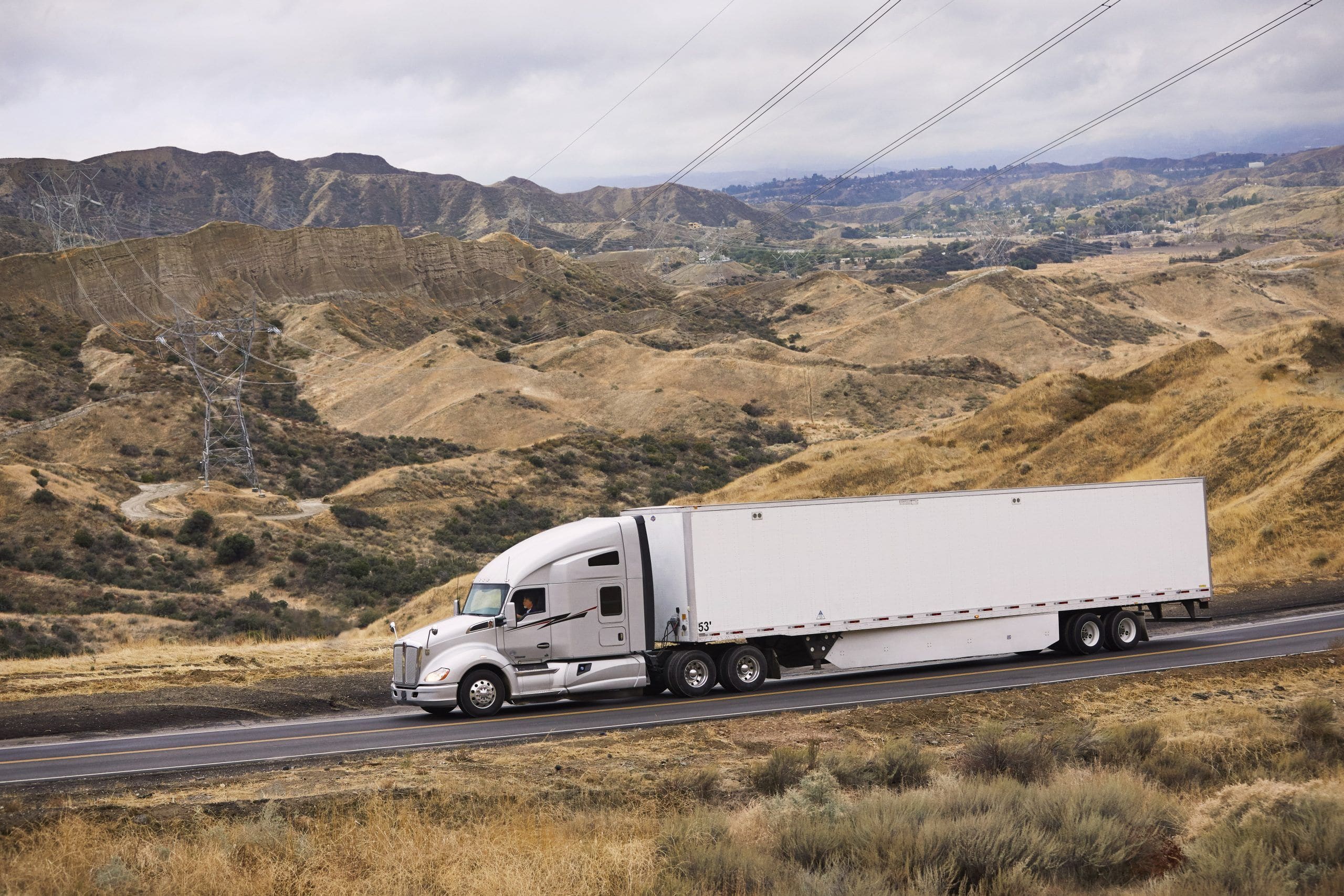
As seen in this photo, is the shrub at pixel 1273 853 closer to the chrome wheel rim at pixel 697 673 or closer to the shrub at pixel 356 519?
the chrome wheel rim at pixel 697 673

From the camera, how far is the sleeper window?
21.1 metres

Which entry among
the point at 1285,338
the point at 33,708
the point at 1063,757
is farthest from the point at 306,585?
the point at 1285,338

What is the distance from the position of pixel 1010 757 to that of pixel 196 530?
2073 inches

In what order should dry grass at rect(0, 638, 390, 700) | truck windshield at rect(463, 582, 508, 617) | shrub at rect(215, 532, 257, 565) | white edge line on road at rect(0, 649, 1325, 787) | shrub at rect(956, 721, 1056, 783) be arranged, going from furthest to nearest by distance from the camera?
shrub at rect(215, 532, 257, 565)
dry grass at rect(0, 638, 390, 700)
truck windshield at rect(463, 582, 508, 617)
white edge line on road at rect(0, 649, 1325, 787)
shrub at rect(956, 721, 1056, 783)

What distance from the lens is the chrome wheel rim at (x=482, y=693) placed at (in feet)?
67.3

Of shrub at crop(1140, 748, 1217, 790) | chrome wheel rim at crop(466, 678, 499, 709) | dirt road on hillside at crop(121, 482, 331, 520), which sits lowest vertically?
shrub at crop(1140, 748, 1217, 790)

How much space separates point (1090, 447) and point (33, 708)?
158 ft

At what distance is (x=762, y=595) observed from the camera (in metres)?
21.4

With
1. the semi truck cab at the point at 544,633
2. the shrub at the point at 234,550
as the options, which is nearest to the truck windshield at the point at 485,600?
the semi truck cab at the point at 544,633

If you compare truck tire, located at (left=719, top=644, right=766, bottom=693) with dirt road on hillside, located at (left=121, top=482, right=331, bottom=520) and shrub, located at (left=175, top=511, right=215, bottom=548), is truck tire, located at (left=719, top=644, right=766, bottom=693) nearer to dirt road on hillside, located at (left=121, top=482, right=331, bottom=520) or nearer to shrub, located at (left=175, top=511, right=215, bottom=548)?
shrub, located at (left=175, top=511, right=215, bottom=548)

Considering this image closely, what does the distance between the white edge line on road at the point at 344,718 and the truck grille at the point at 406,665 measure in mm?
1185

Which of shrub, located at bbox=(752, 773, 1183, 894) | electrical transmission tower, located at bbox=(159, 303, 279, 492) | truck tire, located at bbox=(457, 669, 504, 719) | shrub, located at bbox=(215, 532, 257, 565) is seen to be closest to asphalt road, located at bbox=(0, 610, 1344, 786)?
truck tire, located at bbox=(457, 669, 504, 719)

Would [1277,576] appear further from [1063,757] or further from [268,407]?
[268,407]

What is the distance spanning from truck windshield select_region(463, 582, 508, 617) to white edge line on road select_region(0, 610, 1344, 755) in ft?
7.40
